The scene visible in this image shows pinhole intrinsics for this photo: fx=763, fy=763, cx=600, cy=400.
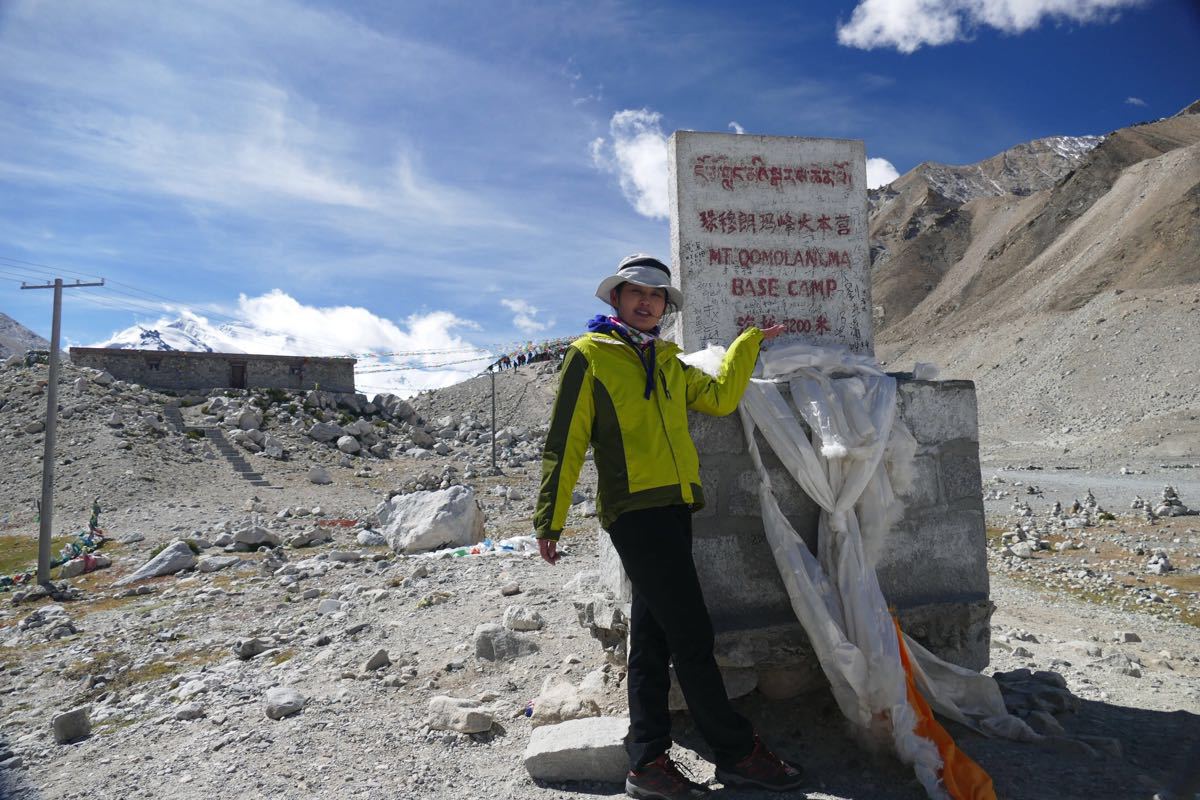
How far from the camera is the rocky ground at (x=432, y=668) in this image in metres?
3.50

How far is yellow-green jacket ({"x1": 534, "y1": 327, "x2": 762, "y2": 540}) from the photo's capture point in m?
3.05

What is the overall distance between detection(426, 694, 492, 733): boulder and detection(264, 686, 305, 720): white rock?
96cm

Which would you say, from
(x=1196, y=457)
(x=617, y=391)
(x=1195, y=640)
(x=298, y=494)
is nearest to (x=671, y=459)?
(x=617, y=391)

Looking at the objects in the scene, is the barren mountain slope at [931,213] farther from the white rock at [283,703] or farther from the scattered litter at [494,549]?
the white rock at [283,703]

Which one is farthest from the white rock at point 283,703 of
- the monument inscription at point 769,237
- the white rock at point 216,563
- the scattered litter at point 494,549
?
the white rock at point 216,563

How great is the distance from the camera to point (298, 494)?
776 inches

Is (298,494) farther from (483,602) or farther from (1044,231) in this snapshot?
(1044,231)

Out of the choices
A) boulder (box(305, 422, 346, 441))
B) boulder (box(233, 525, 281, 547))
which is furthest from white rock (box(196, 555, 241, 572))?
boulder (box(305, 422, 346, 441))

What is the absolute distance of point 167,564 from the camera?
10.9 meters

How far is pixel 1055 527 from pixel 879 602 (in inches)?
344

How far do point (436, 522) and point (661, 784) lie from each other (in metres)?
7.68

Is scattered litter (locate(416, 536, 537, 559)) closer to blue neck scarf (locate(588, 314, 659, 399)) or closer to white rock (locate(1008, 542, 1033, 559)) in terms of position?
white rock (locate(1008, 542, 1033, 559))

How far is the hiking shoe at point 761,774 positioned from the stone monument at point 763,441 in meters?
0.50

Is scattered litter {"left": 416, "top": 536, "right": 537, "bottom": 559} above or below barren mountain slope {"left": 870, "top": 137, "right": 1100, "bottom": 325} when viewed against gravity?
below
